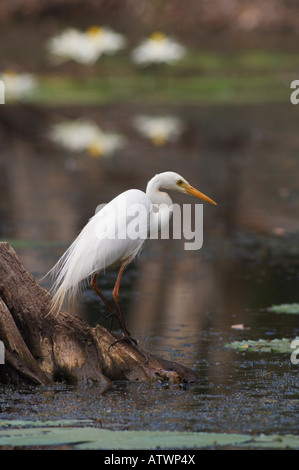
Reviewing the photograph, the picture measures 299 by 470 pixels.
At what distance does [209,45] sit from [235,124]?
795cm

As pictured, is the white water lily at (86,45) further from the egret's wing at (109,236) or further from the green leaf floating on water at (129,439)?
the green leaf floating on water at (129,439)

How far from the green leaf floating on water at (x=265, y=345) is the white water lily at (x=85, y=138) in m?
11.2

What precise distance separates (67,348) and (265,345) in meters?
1.47

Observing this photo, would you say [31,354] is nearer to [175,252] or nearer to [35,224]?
[175,252]

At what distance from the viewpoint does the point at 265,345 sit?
24.3 ft

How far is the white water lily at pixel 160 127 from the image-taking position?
2019cm

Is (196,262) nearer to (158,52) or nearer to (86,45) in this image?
(86,45)

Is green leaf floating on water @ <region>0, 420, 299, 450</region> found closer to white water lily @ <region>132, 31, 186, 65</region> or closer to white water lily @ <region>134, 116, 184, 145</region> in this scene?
white water lily @ <region>134, 116, 184, 145</region>

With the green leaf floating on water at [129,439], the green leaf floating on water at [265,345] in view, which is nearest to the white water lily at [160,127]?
the green leaf floating on water at [265,345]

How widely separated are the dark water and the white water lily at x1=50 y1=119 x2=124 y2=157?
0.30 metres

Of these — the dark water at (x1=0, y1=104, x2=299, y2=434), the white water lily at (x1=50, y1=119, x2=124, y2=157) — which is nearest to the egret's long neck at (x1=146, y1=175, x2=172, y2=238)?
the dark water at (x1=0, y1=104, x2=299, y2=434)

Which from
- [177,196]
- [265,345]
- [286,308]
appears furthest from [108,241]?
[177,196]
